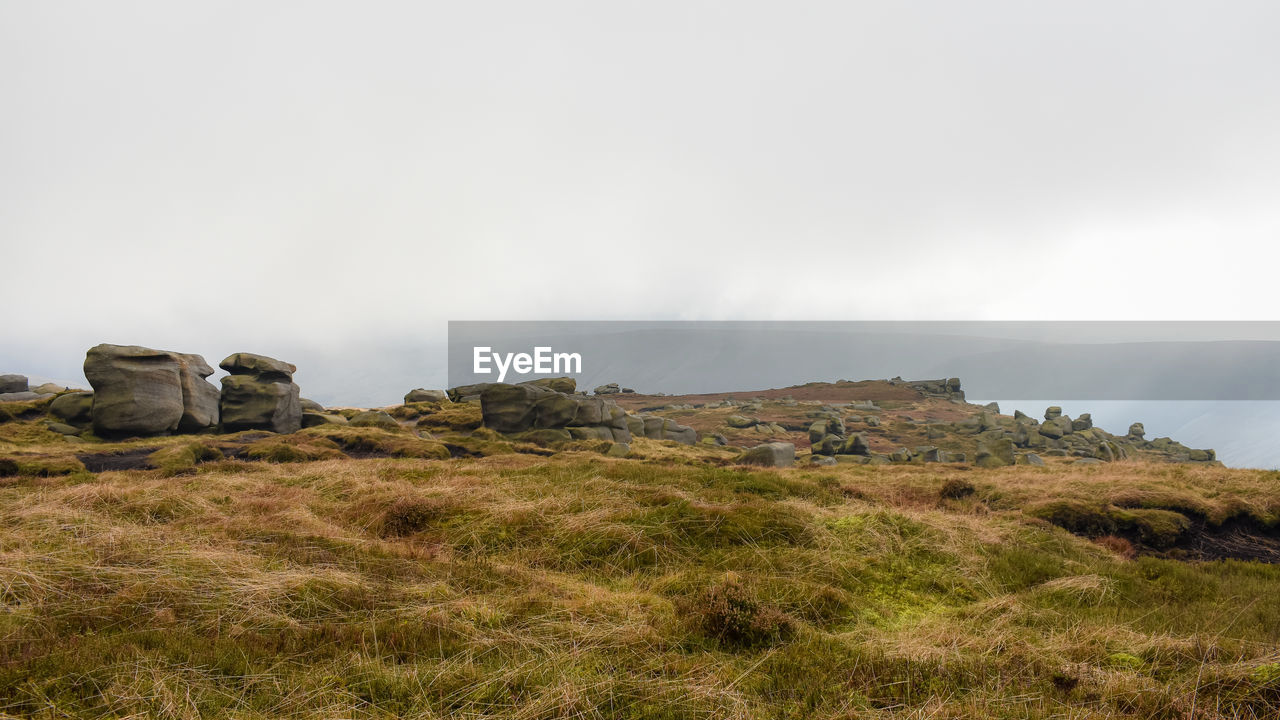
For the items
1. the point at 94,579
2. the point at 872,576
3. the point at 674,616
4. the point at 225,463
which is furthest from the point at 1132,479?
the point at 225,463

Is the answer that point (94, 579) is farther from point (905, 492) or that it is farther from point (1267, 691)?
point (905, 492)

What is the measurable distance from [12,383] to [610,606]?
2850 inches

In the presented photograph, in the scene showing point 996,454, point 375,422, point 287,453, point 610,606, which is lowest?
point 996,454

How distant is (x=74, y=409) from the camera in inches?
1441

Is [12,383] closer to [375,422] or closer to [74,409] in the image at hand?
[74,409]

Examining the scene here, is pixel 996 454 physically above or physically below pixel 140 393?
below

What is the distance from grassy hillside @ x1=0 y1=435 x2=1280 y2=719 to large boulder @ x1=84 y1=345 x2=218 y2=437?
24183mm

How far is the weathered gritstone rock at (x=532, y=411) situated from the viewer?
45.5m

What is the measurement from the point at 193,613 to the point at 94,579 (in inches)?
81.4

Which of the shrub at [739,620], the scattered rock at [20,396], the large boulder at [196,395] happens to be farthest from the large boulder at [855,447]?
the scattered rock at [20,396]

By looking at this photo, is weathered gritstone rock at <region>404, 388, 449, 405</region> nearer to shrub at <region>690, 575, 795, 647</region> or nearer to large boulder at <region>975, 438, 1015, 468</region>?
large boulder at <region>975, 438, 1015, 468</region>

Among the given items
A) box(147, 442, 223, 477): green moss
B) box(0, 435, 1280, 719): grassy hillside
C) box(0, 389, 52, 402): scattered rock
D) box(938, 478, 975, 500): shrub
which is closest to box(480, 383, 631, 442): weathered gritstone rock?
box(147, 442, 223, 477): green moss

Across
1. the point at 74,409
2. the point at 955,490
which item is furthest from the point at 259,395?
the point at 955,490

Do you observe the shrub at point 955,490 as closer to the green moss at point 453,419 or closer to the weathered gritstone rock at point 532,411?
the weathered gritstone rock at point 532,411
